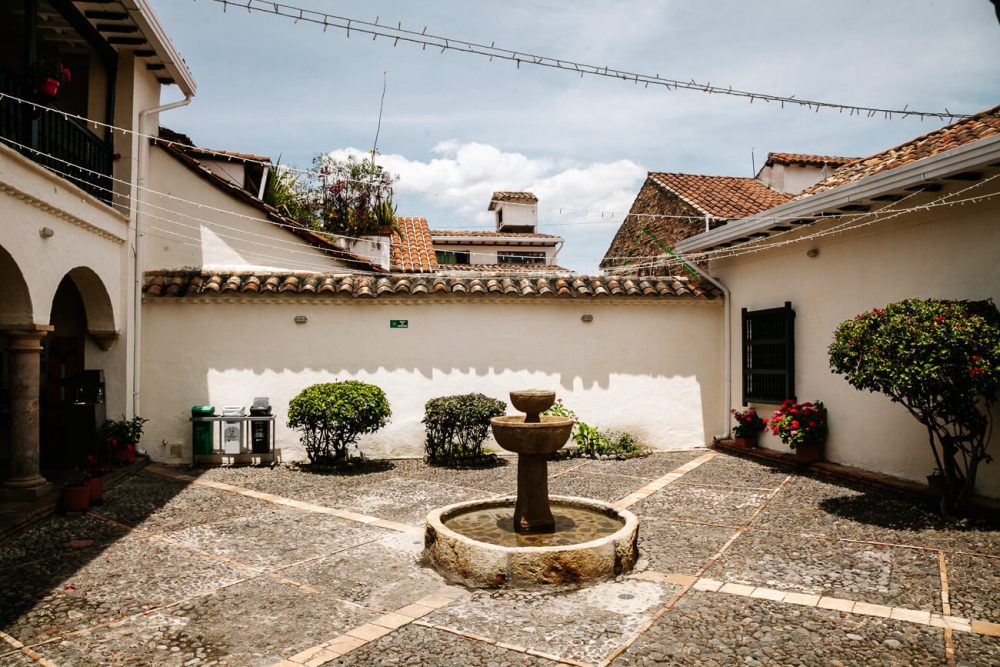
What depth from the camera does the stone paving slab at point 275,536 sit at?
6340 mm

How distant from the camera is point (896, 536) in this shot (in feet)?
21.5

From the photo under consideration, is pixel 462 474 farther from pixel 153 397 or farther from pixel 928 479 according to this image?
pixel 928 479

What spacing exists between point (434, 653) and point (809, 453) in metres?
7.43

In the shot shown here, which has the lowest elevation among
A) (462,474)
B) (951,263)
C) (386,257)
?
(462,474)

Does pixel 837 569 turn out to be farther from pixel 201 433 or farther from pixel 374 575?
pixel 201 433

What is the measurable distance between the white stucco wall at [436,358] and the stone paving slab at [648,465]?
54 cm

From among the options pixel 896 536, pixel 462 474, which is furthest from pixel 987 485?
pixel 462 474

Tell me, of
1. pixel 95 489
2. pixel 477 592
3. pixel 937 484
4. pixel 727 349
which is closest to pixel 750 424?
pixel 727 349

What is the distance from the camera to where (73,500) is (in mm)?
7531

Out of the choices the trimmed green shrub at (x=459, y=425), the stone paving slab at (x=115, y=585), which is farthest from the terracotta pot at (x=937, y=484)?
the stone paving slab at (x=115, y=585)

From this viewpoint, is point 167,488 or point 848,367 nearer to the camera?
point 848,367

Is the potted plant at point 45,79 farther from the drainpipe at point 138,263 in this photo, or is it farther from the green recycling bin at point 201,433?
the green recycling bin at point 201,433

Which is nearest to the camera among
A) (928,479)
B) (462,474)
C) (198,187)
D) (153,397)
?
(928,479)

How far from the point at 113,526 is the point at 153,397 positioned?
171 inches
